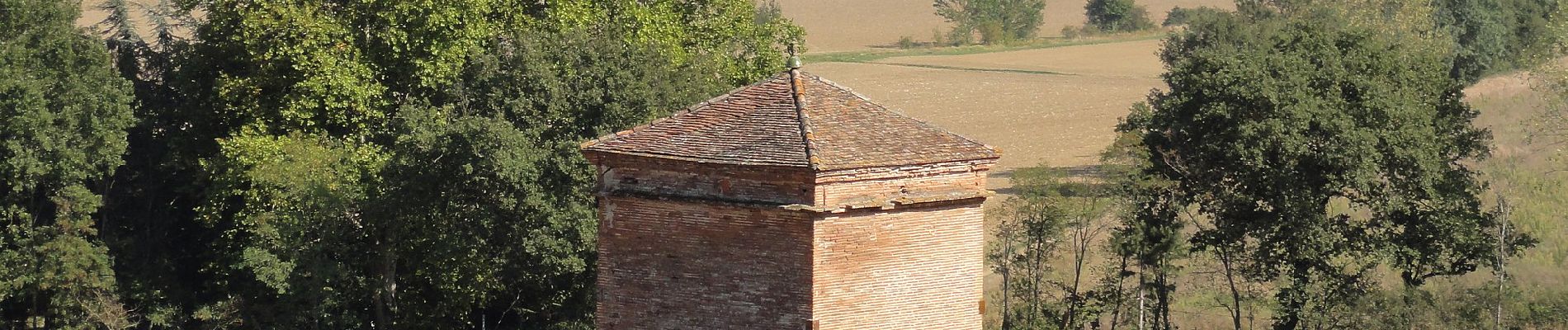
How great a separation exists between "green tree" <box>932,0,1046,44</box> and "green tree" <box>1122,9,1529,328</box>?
A: 7609cm

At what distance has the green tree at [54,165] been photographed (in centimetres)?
3356

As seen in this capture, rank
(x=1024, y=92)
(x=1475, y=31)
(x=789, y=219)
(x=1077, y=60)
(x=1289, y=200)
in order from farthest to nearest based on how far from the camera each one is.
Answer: (x=1077, y=60) < (x=1024, y=92) < (x=1475, y=31) < (x=1289, y=200) < (x=789, y=219)

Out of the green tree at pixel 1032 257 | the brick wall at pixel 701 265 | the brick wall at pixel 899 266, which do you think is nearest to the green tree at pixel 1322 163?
the green tree at pixel 1032 257

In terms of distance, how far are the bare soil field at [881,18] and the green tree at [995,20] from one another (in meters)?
1.68

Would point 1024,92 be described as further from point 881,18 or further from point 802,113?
point 802,113

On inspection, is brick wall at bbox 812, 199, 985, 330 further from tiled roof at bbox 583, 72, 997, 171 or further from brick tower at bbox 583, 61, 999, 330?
tiled roof at bbox 583, 72, 997, 171

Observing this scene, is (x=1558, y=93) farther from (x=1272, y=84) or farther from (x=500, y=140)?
(x=500, y=140)

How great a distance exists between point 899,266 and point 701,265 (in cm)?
190

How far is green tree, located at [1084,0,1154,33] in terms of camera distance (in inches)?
4508

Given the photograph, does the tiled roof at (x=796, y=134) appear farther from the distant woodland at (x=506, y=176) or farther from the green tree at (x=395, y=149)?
the green tree at (x=395, y=149)

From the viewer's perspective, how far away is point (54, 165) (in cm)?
3384

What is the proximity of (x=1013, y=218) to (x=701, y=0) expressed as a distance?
26.5 feet

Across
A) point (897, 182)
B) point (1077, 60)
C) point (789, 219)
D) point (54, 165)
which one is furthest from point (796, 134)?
point (1077, 60)

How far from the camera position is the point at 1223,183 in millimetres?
31641
